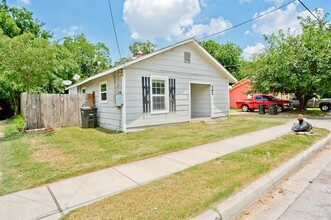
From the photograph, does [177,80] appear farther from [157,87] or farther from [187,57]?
[187,57]

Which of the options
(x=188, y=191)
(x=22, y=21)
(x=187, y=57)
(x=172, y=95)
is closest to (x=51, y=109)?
(x=172, y=95)

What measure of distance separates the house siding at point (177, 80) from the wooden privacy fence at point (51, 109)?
12.8ft

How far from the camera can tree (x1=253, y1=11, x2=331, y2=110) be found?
14.6 m

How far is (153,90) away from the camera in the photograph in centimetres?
1027

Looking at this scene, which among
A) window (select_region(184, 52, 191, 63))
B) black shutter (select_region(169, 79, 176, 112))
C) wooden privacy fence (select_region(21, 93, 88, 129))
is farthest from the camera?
window (select_region(184, 52, 191, 63))

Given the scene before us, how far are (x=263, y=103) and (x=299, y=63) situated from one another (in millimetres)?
5191

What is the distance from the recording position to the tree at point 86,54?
32175 mm

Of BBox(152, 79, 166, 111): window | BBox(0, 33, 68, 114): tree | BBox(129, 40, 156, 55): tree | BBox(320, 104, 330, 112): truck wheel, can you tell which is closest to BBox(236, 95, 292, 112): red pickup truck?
BBox(320, 104, 330, 112): truck wheel

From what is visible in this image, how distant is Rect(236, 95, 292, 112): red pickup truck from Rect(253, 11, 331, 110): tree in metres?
1.44

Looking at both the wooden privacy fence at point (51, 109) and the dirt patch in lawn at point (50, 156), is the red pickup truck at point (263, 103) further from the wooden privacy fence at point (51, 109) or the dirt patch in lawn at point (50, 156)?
the dirt patch in lawn at point (50, 156)

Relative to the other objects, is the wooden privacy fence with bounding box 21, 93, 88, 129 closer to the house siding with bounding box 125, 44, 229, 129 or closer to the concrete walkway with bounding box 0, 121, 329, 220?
the house siding with bounding box 125, 44, 229, 129

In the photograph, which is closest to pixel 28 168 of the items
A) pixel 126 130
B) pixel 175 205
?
pixel 175 205

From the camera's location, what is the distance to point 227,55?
146 ft

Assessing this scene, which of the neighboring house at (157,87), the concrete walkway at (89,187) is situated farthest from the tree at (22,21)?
the concrete walkway at (89,187)
